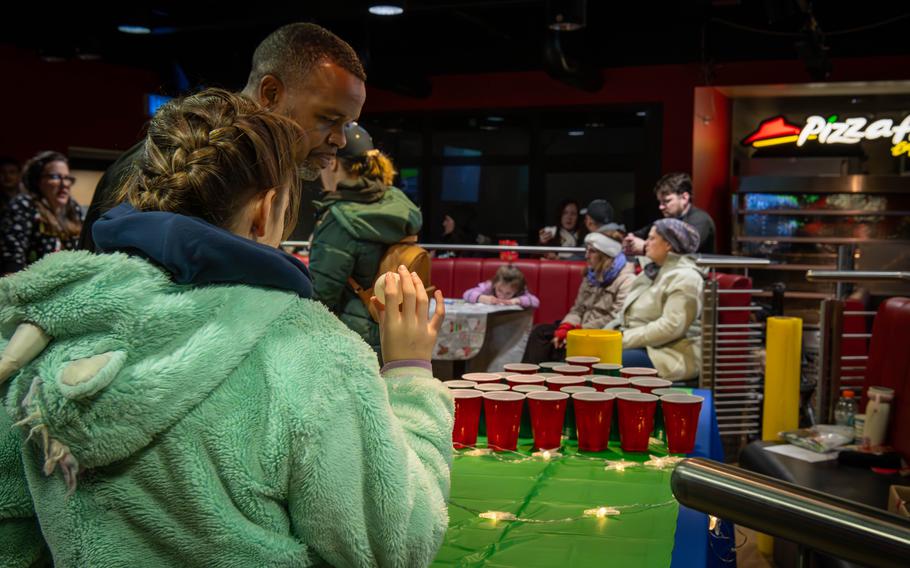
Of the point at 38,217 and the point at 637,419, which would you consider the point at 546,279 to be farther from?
the point at 637,419

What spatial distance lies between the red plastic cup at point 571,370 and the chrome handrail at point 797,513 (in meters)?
1.48

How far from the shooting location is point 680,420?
1999 mm

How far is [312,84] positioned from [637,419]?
112 cm

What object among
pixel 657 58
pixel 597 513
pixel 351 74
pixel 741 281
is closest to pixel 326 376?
pixel 597 513

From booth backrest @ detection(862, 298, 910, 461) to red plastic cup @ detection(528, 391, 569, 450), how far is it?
1.85 m

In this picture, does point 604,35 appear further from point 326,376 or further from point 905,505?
point 326,376

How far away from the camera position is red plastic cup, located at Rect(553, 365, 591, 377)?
2248 mm

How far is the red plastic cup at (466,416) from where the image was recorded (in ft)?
6.64

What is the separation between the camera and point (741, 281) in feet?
17.4

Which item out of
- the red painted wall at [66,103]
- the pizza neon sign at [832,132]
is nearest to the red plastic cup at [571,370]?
the pizza neon sign at [832,132]

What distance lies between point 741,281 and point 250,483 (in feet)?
15.8

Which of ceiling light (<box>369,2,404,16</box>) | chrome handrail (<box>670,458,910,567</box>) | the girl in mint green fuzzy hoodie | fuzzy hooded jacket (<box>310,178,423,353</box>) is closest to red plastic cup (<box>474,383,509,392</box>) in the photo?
fuzzy hooded jacket (<box>310,178,423,353</box>)

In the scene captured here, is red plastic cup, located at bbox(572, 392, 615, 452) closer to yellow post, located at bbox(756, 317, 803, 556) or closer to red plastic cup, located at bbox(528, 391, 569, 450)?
red plastic cup, located at bbox(528, 391, 569, 450)

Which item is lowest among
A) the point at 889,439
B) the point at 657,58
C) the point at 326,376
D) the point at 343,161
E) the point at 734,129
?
the point at 889,439
